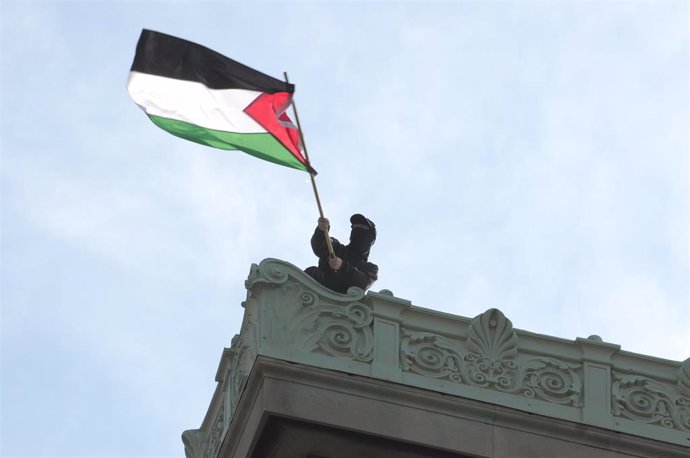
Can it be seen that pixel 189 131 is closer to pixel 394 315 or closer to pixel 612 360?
pixel 394 315

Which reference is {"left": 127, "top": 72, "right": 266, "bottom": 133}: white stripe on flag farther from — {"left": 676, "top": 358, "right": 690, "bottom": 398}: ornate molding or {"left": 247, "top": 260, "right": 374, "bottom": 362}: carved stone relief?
{"left": 676, "top": 358, "right": 690, "bottom": 398}: ornate molding

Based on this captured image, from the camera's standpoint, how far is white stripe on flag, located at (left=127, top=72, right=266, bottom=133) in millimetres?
22266

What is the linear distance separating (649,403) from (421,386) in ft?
9.94

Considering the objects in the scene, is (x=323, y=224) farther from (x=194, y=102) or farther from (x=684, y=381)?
(x=684, y=381)

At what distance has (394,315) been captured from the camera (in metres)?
20.8

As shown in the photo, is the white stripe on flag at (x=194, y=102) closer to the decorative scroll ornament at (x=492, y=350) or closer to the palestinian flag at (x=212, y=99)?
the palestinian flag at (x=212, y=99)

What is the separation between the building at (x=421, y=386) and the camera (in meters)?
19.7

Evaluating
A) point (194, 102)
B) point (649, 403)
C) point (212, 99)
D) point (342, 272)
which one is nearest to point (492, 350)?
point (649, 403)

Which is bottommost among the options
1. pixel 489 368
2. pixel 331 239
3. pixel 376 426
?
pixel 376 426

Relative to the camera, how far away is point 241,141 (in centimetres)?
2211

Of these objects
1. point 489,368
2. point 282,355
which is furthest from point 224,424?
point 489,368

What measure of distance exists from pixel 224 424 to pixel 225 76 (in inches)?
188

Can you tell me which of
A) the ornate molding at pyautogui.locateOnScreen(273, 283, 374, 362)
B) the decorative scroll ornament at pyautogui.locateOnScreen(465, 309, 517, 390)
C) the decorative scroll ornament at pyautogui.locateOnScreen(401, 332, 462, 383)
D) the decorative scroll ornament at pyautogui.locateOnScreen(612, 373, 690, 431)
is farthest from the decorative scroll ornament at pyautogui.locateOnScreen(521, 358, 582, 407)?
the ornate molding at pyautogui.locateOnScreen(273, 283, 374, 362)

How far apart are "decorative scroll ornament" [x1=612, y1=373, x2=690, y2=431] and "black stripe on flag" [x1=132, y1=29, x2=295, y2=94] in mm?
6132
